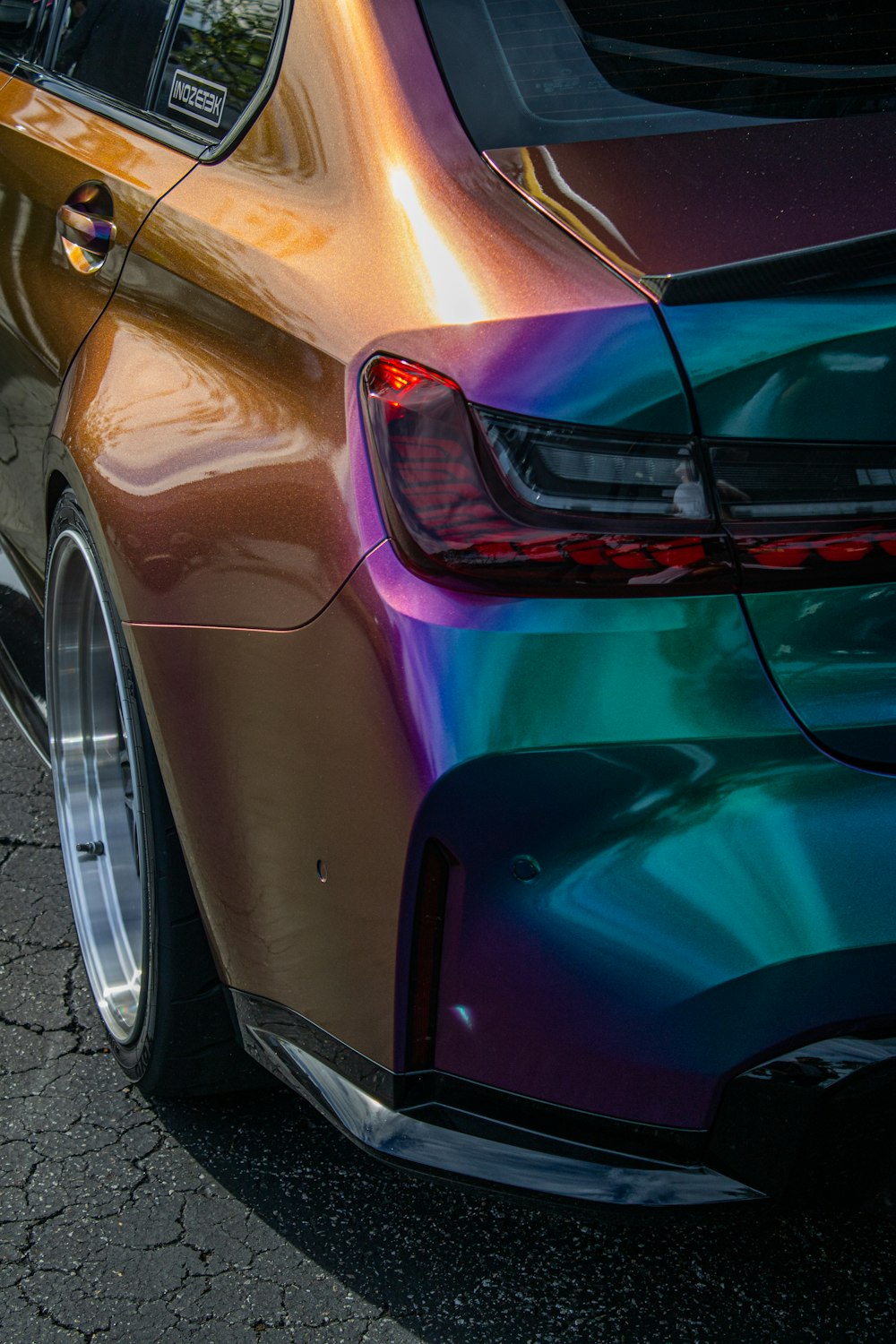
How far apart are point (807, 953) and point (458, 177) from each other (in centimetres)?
85

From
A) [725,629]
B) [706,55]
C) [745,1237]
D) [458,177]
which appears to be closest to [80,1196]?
[745,1237]

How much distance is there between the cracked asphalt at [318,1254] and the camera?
5.88ft

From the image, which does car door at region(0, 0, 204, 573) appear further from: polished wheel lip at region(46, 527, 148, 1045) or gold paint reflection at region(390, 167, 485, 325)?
gold paint reflection at region(390, 167, 485, 325)

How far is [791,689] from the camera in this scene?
1312 mm

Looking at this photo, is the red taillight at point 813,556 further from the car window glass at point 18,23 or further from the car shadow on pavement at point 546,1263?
the car window glass at point 18,23

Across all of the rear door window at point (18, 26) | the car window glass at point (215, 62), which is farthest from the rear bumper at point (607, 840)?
the rear door window at point (18, 26)

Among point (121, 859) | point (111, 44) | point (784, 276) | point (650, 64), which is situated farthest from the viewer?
point (121, 859)

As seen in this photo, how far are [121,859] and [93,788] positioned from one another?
0.14 m

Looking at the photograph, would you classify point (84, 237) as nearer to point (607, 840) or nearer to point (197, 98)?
point (197, 98)

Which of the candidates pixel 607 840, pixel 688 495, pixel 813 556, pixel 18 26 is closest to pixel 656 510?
pixel 688 495

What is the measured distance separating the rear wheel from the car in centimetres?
18

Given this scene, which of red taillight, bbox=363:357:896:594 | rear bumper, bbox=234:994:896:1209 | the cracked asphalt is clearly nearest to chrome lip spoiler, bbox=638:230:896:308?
red taillight, bbox=363:357:896:594

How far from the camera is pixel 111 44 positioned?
2.27 m

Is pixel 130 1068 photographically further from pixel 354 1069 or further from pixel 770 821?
pixel 770 821
